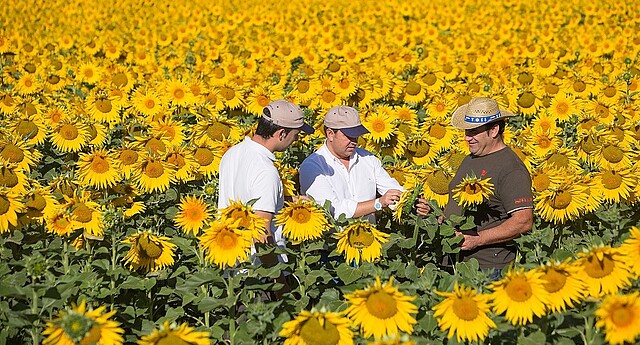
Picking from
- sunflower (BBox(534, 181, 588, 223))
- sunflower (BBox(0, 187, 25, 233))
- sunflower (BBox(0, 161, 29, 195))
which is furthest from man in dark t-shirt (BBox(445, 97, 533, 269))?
sunflower (BBox(0, 161, 29, 195))

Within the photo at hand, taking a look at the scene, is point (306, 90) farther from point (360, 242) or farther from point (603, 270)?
point (603, 270)

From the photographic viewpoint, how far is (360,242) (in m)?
4.42

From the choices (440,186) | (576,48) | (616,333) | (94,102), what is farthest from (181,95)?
(576,48)

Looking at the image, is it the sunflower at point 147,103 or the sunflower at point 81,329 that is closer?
the sunflower at point 81,329

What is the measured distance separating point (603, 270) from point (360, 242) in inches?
52.1

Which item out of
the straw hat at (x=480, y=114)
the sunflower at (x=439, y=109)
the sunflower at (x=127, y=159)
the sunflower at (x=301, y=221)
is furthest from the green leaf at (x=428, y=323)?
the sunflower at (x=439, y=109)

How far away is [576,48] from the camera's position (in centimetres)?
1470

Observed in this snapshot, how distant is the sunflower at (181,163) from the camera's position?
6.08 meters

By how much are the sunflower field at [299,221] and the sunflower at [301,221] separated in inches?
0.4

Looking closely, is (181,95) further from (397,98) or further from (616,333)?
(616,333)

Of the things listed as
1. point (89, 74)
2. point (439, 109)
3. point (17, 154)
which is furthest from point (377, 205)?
point (89, 74)

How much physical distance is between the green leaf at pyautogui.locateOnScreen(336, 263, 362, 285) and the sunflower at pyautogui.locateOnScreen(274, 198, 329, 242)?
228 mm

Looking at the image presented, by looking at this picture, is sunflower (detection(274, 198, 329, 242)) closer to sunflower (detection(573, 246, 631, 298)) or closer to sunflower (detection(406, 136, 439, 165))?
sunflower (detection(573, 246, 631, 298))

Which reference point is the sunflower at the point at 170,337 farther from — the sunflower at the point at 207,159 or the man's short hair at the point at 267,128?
the sunflower at the point at 207,159
